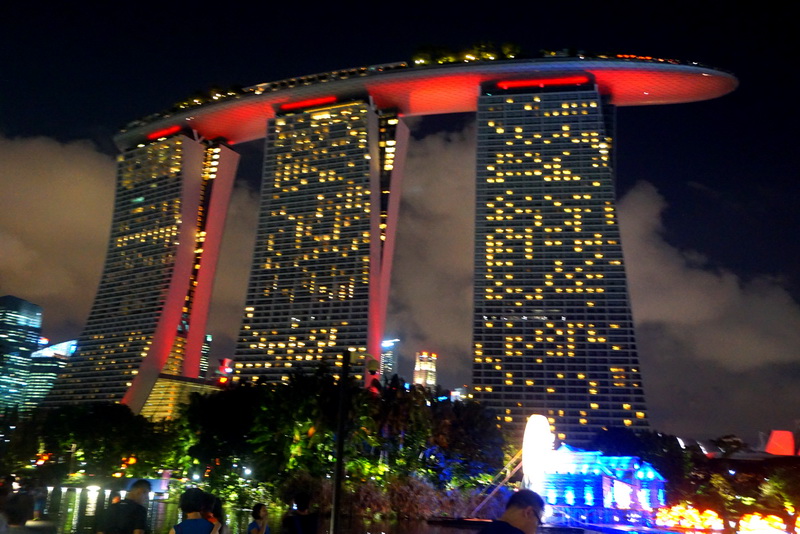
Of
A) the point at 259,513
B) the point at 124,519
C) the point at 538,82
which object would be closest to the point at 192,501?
the point at 124,519

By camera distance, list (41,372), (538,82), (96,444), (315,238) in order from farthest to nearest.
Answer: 1. (41,372)
2. (538,82)
3. (315,238)
4. (96,444)

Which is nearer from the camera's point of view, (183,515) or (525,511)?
(525,511)

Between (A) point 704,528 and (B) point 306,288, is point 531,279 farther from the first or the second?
(A) point 704,528

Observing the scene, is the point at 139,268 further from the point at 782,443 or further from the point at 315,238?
the point at 782,443

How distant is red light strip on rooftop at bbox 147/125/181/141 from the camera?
140 m

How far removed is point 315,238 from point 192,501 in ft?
378

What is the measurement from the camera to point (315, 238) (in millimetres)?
123625

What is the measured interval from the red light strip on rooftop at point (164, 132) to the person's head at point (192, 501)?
138864mm

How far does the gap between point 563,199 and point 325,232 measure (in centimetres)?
3822

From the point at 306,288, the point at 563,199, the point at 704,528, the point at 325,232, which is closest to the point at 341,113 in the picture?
the point at 325,232

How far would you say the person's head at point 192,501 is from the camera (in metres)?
9.10

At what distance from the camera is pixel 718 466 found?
60.6 m

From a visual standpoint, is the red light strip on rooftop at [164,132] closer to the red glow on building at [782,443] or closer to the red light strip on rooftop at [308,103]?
the red light strip on rooftop at [308,103]

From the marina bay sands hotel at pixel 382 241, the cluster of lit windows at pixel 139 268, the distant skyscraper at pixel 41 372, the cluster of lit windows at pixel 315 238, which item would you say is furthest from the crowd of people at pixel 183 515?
the distant skyscraper at pixel 41 372
